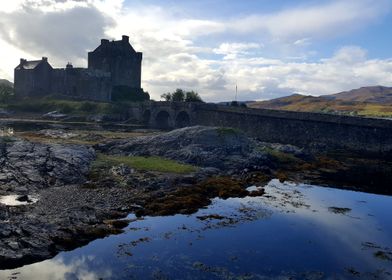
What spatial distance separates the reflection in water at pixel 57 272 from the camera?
17.1 metres

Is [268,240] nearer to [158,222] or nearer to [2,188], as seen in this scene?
[158,222]

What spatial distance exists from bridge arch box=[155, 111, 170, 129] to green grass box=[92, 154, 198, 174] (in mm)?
59123

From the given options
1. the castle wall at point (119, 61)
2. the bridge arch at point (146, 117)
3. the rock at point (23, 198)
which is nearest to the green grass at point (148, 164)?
the rock at point (23, 198)

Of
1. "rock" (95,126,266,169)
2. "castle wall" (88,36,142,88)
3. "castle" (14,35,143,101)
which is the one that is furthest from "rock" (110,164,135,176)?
"castle wall" (88,36,142,88)

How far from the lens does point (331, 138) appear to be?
69000mm

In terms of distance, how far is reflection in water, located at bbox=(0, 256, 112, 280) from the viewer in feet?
56.2

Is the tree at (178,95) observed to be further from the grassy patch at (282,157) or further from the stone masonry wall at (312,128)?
the grassy patch at (282,157)

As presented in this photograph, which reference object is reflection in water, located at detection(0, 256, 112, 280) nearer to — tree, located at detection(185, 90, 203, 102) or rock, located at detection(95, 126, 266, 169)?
rock, located at detection(95, 126, 266, 169)

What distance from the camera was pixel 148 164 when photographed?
40.3 meters

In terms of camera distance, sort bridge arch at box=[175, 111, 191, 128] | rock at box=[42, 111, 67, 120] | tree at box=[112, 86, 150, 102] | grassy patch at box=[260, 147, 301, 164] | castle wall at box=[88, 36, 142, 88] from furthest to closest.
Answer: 1. tree at box=[112, 86, 150, 102]
2. castle wall at box=[88, 36, 142, 88]
3. rock at box=[42, 111, 67, 120]
4. bridge arch at box=[175, 111, 191, 128]
5. grassy patch at box=[260, 147, 301, 164]

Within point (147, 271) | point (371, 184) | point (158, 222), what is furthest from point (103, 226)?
point (371, 184)

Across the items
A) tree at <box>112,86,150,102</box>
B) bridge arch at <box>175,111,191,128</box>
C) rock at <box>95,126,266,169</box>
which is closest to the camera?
rock at <box>95,126,266,169</box>

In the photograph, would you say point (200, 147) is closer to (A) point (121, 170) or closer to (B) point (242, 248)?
(A) point (121, 170)

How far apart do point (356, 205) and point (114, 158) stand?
2478 cm
